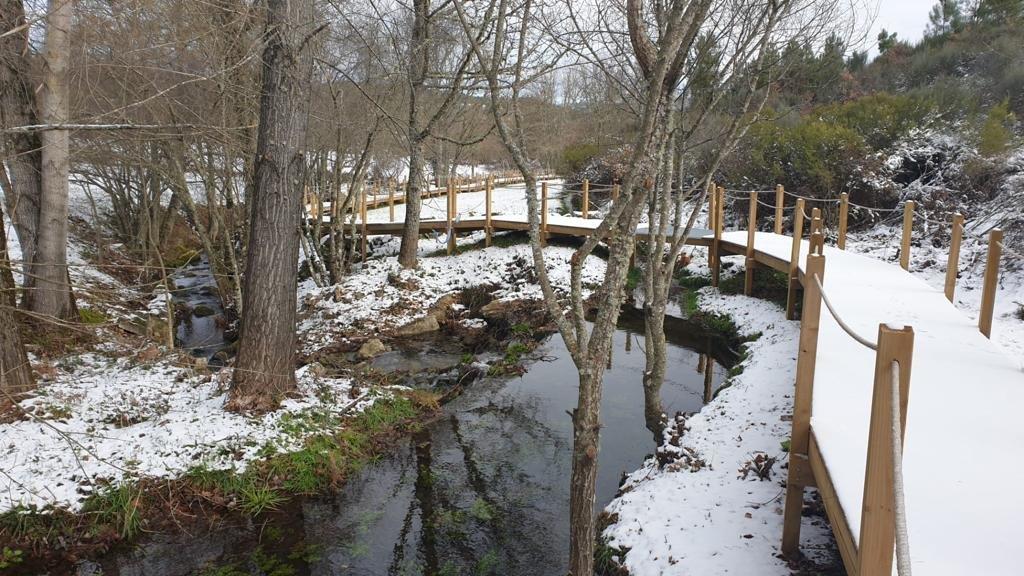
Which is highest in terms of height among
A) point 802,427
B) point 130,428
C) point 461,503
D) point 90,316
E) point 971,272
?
point 971,272

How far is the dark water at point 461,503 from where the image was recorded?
4324 mm

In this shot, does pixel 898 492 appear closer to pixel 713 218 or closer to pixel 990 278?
pixel 990 278

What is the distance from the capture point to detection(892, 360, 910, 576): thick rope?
1.57 metres

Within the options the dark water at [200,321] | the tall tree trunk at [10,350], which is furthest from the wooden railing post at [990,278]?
the dark water at [200,321]

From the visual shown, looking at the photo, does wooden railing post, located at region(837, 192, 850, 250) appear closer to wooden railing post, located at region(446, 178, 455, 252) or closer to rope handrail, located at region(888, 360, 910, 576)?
wooden railing post, located at region(446, 178, 455, 252)

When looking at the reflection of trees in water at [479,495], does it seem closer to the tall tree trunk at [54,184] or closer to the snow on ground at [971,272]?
the tall tree trunk at [54,184]

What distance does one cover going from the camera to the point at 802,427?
3549 mm

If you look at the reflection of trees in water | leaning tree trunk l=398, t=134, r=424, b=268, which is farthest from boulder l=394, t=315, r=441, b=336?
the reflection of trees in water

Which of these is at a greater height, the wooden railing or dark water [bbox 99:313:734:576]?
the wooden railing

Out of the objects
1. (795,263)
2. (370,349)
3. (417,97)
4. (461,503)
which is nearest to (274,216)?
(461,503)

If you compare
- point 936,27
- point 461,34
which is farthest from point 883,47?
point 461,34

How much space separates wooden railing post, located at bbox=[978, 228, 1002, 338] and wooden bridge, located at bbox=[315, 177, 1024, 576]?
11 millimetres

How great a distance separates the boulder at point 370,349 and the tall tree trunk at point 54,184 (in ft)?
11.6

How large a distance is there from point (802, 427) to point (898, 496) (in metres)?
1.93
